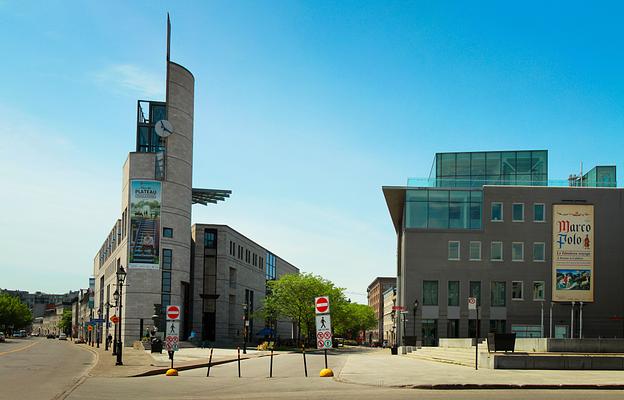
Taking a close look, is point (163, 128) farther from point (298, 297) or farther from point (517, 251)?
point (517, 251)

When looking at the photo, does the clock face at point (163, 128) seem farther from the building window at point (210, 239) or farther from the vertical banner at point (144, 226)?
the building window at point (210, 239)

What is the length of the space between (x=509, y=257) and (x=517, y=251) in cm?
99

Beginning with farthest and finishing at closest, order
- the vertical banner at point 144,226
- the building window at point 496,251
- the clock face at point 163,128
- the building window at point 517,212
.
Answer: the vertical banner at point 144,226 → the clock face at point 163,128 → the building window at point 517,212 → the building window at point 496,251

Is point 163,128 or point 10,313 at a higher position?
point 163,128

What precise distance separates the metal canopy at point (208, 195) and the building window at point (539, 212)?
37.7m

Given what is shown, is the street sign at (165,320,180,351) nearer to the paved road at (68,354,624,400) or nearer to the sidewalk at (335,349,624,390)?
the paved road at (68,354,624,400)

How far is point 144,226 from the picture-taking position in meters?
80.1

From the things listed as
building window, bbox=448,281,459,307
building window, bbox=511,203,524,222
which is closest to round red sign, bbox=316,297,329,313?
building window, bbox=448,281,459,307

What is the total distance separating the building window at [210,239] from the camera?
94125 mm

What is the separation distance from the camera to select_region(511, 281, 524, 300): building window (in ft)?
232

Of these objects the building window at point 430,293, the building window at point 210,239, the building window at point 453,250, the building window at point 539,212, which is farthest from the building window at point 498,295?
the building window at point 210,239

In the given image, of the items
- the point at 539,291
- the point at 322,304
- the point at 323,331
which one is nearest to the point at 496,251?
the point at 539,291

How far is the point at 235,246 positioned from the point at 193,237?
25.7ft

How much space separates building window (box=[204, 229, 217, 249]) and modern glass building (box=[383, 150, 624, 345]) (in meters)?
29.7
